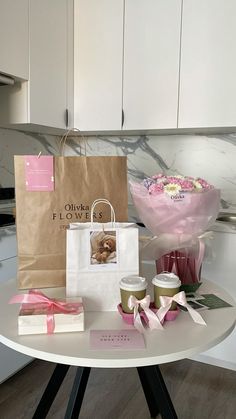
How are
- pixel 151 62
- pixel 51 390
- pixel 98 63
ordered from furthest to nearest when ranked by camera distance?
pixel 98 63
pixel 151 62
pixel 51 390

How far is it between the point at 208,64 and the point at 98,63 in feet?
2.30

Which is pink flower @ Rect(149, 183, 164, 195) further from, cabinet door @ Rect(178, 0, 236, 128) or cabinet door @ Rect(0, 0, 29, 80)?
cabinet door @ Rect(0, 0, 29, 80)

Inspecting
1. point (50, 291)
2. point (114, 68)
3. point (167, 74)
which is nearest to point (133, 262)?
point (50, 291)

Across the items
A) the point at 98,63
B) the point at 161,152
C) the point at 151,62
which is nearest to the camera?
the point at 151,62

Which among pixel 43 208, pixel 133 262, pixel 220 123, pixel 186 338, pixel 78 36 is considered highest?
pixel 78 36

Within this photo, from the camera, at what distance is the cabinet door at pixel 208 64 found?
5.82ft

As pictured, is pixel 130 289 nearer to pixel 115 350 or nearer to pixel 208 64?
pixel 115 350

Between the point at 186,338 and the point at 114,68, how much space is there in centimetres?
179

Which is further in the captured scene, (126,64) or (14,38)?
(126,64)

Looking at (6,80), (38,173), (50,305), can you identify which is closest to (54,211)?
(38,173)

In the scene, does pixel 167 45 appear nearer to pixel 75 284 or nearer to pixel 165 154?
pixel 165 154

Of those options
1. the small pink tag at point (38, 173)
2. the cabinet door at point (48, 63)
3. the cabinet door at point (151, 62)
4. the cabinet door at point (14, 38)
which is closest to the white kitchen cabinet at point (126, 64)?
the cabinet door at point (151, 62)

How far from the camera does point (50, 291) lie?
0.94 m

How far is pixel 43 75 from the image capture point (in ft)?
6.52
